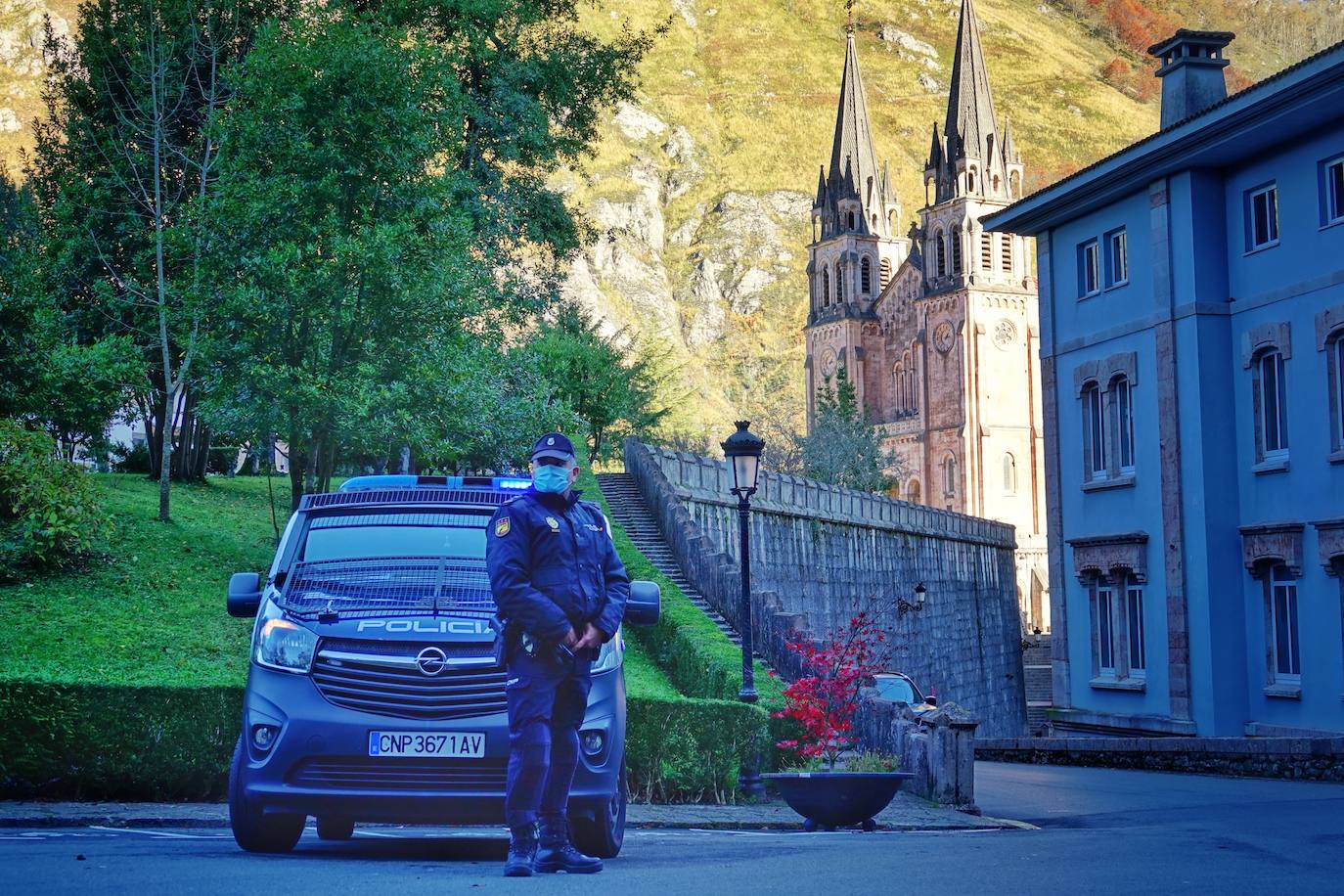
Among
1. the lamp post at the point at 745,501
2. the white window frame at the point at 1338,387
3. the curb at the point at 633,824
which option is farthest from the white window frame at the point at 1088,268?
the curb at the point at 633,824

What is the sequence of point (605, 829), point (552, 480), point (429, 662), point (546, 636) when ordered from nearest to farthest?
point (546, 636) < point (552, 480) < point (429, 662) < point (605, 829)

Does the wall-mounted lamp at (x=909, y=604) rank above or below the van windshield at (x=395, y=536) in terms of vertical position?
above

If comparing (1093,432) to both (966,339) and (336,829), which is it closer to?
(336,829)

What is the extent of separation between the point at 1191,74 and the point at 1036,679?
41273 mm

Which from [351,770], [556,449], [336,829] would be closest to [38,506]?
[336,829]

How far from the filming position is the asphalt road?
26.5 ft

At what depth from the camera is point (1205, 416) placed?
26.8m

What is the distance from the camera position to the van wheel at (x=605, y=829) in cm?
947

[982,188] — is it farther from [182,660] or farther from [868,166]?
[182,660]

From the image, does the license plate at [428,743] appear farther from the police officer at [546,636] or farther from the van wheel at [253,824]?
the van wheel at [253,824]

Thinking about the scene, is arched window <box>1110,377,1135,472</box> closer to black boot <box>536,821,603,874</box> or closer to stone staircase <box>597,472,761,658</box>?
stone staircase <box>597,472,761,658</box>

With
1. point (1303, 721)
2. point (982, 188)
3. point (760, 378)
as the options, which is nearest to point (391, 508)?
point (1303, 721)

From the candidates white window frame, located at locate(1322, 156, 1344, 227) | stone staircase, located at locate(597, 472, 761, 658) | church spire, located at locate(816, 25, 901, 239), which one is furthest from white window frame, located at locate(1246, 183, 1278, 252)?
church spire, located at locate(816, 25, 901, 239)

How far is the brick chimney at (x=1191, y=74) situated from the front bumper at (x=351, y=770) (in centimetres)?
2515
